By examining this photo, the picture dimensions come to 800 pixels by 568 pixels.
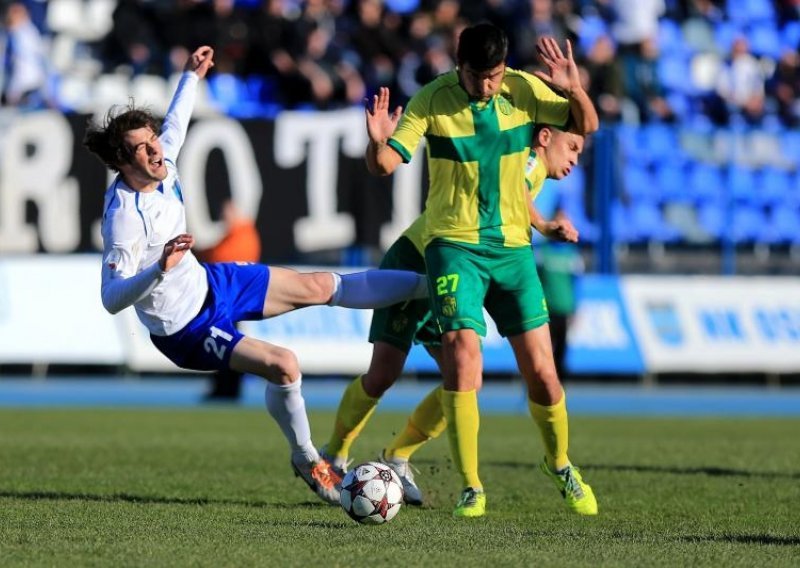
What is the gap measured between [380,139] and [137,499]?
2.52 metres

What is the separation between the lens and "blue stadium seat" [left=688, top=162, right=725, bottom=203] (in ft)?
66.4

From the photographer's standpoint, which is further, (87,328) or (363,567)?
(87,328)

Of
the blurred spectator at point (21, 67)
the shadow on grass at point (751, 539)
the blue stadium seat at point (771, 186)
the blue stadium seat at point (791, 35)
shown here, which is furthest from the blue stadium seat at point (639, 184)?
the shadow on grass at point (751, 539)

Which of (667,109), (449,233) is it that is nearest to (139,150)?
(449,233)

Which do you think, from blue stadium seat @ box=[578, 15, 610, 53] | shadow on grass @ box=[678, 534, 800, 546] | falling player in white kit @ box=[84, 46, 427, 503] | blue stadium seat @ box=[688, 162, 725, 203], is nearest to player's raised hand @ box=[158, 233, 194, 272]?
falling player in white kit @ box=[84, 46, 427, 503]

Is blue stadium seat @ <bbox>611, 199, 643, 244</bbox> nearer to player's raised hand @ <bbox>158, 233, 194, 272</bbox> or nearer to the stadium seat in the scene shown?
the stadium seat

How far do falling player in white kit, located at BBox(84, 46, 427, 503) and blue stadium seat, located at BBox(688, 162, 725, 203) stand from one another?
1295 centimetres

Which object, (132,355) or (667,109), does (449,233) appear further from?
(667,109)

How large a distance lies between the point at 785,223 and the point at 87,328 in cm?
992

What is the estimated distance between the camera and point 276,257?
1934 centimetres

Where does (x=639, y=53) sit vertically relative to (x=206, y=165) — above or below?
above

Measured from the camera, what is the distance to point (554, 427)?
781cm

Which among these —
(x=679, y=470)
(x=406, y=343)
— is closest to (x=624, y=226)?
(x=679, y=470)

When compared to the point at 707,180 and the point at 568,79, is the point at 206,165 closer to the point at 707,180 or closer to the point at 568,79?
the point at 707,180
